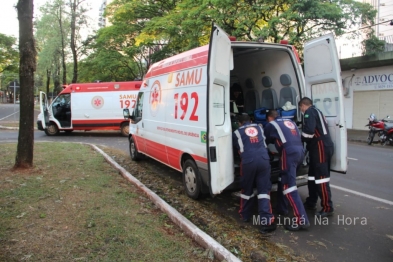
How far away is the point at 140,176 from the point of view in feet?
23.0

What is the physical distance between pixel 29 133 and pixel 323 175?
5.62 metres

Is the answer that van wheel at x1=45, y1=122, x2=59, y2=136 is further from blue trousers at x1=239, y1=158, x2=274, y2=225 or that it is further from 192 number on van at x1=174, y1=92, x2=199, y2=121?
blue trousers at x1=239, y1=158, x2=274, y2=225

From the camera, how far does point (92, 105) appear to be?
15227 mm

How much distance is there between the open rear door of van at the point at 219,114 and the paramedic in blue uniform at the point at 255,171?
0.68ft

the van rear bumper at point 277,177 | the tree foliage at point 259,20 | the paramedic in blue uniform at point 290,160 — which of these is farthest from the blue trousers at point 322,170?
the tree foliage at point 259,20

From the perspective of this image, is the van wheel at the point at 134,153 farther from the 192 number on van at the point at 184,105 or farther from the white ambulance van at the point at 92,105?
the white ambulance van at the point at 92,105

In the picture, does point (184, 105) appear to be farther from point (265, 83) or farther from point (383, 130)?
point (383, 130)

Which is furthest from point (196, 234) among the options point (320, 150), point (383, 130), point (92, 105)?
point (92, 105)

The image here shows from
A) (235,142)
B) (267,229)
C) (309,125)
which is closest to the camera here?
(267,229)

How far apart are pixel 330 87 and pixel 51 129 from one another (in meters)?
14.3

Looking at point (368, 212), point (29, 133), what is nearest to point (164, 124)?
point (29, 133)

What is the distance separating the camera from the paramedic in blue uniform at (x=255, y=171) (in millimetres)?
4082

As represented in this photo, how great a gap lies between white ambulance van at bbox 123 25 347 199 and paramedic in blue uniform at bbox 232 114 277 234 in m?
0.24

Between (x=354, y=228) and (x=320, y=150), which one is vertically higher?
(x=320, y=150)
